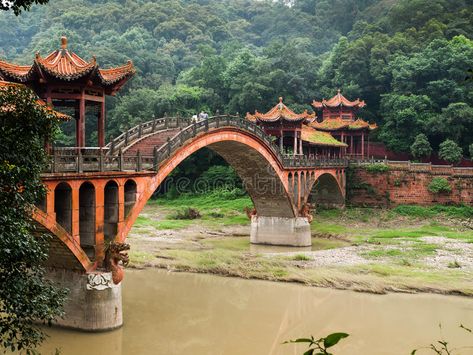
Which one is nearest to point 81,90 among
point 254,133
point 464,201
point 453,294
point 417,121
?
point 254,133

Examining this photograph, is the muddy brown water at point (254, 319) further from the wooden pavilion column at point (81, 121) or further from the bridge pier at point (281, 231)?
the bridge pier at point (281, 231)

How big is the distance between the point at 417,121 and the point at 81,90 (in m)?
43.1

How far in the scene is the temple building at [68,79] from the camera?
19.1 m

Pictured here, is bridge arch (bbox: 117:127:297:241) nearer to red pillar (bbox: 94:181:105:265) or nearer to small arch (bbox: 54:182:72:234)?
red pillar (bbox: 94:181:105:265)

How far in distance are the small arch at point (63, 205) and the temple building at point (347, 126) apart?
4082 cm

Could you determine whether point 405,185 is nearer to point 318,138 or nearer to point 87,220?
point 318,138

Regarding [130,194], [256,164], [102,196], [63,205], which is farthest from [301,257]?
[63,205]

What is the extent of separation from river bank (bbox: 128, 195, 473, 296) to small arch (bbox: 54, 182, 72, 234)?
12.4 m

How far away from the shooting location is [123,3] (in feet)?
397

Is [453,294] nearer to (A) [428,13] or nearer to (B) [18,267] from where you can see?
(B) [18,267]

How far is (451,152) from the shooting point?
50.9m

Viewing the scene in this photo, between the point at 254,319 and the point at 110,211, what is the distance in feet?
24.8

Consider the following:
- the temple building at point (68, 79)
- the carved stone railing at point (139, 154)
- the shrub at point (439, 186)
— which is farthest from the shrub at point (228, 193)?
the temple building at point (68, 79)

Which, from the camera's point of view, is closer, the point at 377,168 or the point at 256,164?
the point at 256,164
